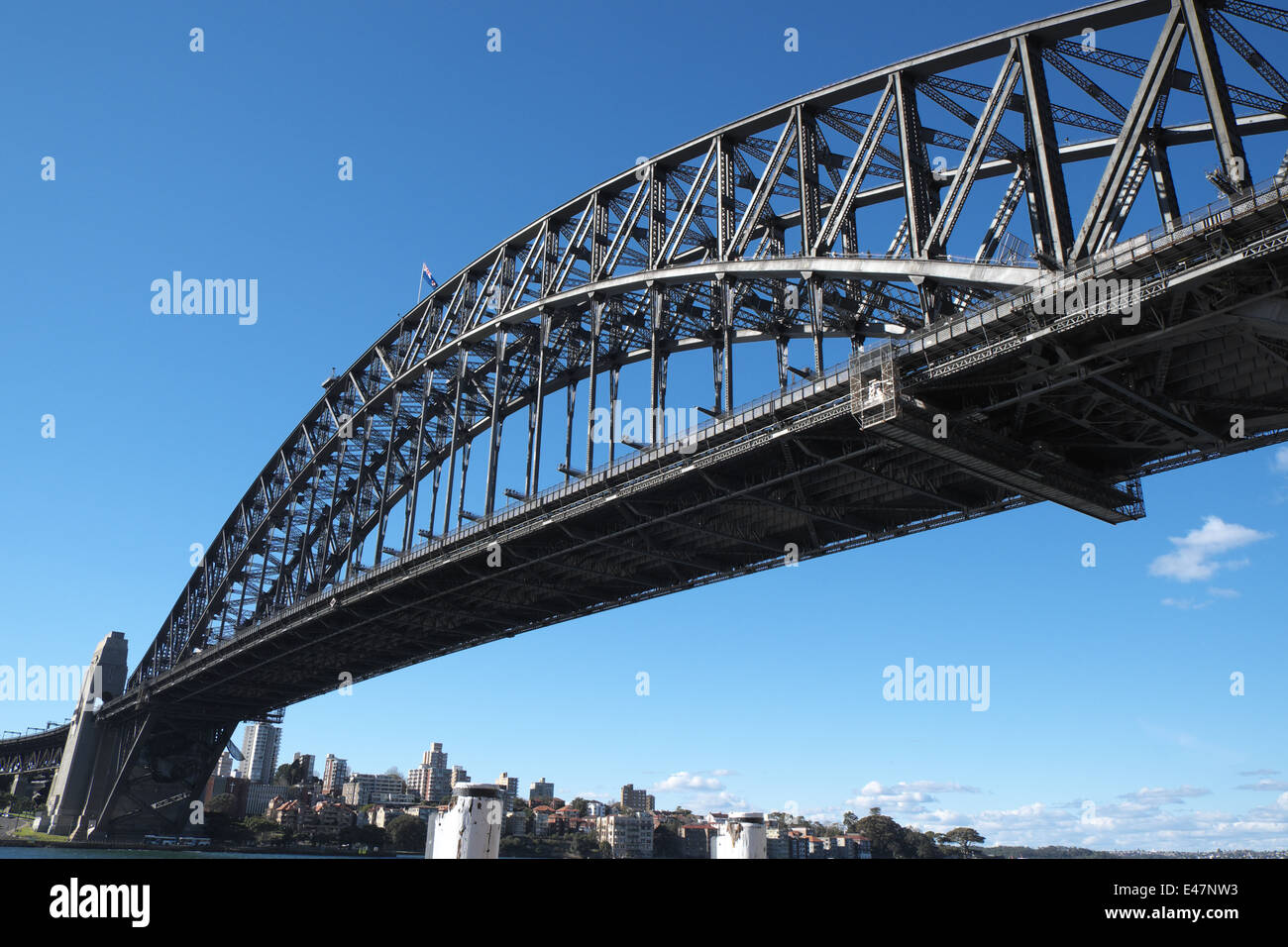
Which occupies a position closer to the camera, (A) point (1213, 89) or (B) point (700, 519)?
(A) point (1213, 89)

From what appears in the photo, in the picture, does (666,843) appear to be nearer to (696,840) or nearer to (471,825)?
(696,840)

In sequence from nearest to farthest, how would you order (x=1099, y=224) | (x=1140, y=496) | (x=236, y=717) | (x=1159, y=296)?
1. (x=1159, y=296)
2. (x=1099, y=224)
3. (x=1140, y=496)
4. (x=236, y=717)

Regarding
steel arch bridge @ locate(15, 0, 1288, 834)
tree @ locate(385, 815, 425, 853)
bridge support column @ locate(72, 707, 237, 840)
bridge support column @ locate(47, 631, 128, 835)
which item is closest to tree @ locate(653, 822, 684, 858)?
tree @ locate(385, 815, 425, 853)

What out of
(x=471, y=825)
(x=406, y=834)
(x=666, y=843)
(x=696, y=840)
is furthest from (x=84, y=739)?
(x=471, y=825)

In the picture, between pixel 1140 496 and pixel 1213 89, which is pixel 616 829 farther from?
pixel 1213 89

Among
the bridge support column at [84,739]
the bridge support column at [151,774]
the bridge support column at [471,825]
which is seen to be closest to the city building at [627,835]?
the bridge support column at [151,774]
